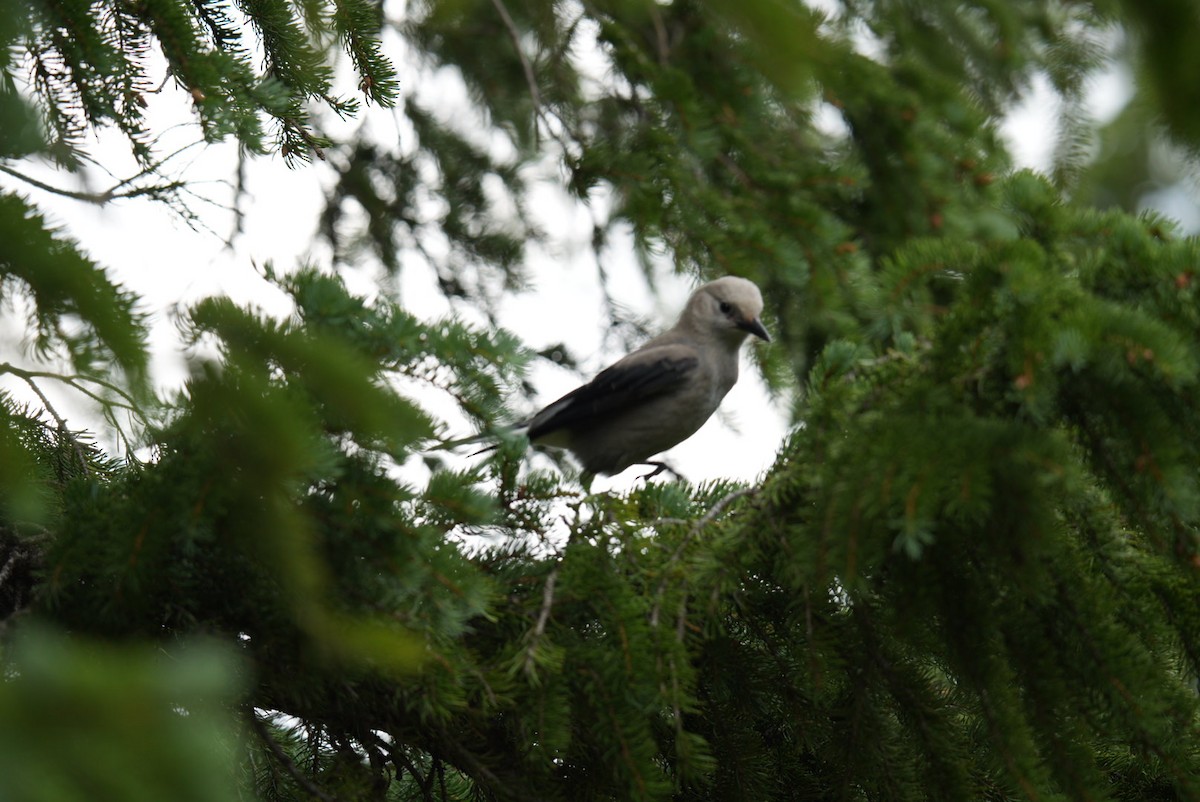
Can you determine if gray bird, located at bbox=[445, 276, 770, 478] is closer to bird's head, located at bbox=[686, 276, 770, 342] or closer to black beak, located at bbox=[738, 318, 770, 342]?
bird's head, located at bbox=[686, 276, 770, 342]

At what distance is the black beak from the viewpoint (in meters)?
3.99

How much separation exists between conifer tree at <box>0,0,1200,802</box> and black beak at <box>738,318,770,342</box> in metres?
1.38

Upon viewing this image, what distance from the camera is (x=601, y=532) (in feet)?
7.63

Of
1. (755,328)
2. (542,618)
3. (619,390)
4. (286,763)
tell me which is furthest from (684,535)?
(619,390)

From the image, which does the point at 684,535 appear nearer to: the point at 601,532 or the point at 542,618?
the point at 601,532

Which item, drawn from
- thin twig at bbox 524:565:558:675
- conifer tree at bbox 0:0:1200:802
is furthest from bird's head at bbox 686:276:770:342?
thin twig at bbox 524:565:558:675

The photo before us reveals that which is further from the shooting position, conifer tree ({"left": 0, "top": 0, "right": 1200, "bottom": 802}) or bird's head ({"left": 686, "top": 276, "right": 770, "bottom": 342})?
bird's head ({"left": 686, "top": 276, "right": 770, "bottom": 342})

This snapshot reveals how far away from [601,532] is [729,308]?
2057 millimetres

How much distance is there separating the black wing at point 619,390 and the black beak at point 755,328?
1.18 feet

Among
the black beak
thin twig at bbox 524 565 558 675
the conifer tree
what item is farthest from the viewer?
the black beak

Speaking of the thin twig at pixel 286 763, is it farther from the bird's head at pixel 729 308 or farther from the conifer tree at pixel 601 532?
the bird's head at pixel 729 308

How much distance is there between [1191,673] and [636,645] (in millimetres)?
1024

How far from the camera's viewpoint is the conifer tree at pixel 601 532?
60.5 inches

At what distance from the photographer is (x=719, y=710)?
232cm
